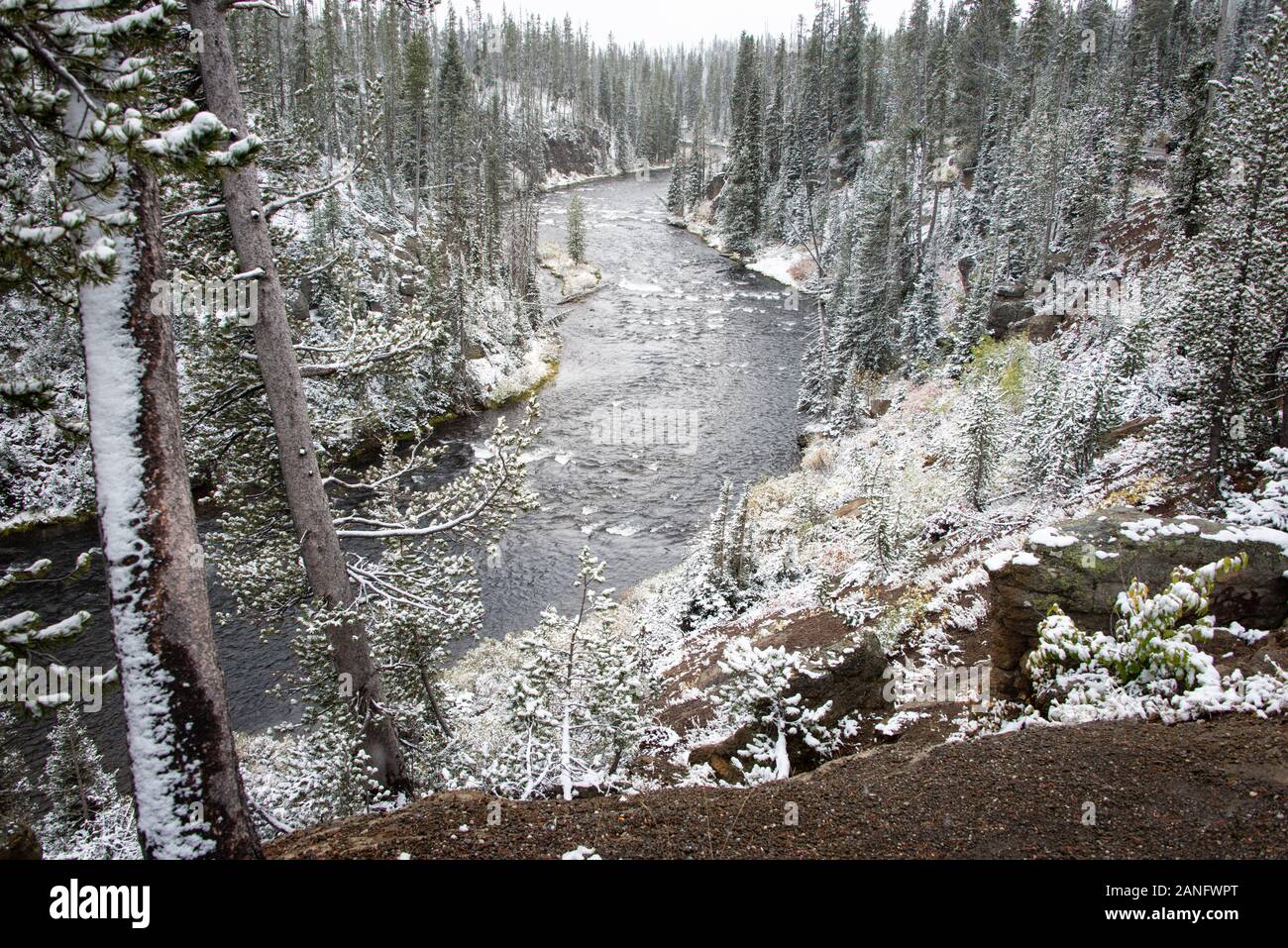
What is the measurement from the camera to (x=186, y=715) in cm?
454

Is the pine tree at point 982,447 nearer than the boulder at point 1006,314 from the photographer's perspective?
Yes

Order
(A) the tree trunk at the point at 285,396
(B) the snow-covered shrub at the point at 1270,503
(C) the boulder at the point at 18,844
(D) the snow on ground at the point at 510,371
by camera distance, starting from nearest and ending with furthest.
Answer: (A) the tree trunk at the point at 285,396 → (C) the boulder at the point at 18,844 → (B) the snow-covered shrub at the point at 1270,503 → (D) the snow on ground at the point at 510,371

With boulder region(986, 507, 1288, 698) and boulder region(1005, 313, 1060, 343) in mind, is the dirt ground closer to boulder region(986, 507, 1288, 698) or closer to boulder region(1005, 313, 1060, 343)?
boulder region(986, 507, 1288, 698)

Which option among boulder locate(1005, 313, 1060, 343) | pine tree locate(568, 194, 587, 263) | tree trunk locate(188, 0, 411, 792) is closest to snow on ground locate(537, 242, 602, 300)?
pine tree locate(568, 194, 587, 263)

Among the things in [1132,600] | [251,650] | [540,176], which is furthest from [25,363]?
[540,176]

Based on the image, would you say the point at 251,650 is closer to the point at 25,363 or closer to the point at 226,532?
the point at 226,532

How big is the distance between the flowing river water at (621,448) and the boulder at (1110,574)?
14786 millimetres

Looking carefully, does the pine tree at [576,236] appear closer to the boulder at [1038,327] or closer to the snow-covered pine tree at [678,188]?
the snow-covered pine tree at [678,188]

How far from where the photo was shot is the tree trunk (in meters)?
6.32

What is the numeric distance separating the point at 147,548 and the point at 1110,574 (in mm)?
9655

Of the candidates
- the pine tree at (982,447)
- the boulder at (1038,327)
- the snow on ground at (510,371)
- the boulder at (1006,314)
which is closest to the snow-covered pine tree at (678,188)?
the snow on ground at (510,371)

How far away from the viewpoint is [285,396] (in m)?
6.93

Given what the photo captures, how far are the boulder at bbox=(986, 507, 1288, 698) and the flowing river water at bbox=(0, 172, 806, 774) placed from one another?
14.8 meters

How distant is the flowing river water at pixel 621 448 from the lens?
1981 centimetres
